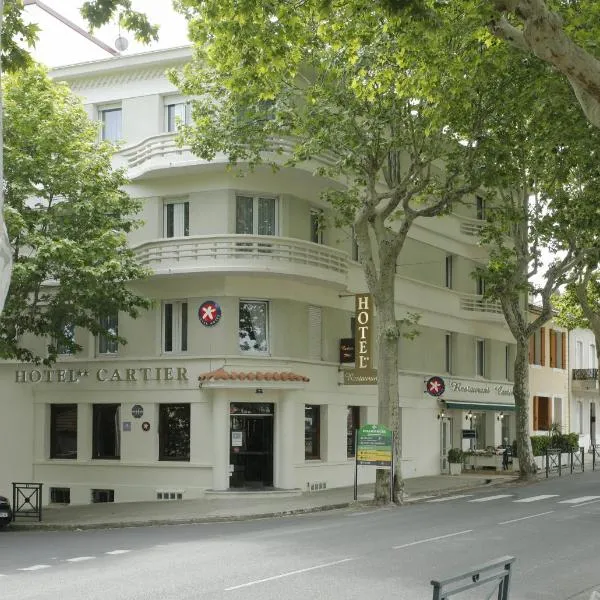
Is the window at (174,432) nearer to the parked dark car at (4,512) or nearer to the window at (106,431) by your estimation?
the window at (106,431)

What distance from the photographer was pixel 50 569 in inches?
564

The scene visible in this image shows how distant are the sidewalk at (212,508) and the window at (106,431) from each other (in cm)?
230

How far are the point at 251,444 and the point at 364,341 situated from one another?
179 inches

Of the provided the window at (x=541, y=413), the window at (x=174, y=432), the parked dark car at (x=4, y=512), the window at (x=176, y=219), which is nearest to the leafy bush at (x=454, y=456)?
the window at (x=174, y=432)

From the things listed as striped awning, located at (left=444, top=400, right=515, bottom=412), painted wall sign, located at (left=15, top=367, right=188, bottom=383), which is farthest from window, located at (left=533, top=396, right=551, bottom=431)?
painted wall sign, located at (left=15, top=367, right=188, bottom=383)

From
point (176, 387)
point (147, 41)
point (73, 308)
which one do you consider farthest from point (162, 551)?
point (176, 387)

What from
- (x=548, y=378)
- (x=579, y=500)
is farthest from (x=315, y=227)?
(x=548, y=378)

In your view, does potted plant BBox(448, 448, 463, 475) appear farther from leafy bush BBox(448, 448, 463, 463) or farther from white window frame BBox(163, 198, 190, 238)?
white window frame BBox(163, 198, 190, 238)

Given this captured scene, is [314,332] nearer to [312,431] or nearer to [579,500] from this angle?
[312,431]

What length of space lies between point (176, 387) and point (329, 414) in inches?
197

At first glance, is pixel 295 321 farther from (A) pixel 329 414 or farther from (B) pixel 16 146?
(B) pixel 16 146

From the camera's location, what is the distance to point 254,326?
95.6 ft

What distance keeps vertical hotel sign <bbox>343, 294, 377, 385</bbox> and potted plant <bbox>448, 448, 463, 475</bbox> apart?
24.6 ft

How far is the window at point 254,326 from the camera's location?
94.9ft
